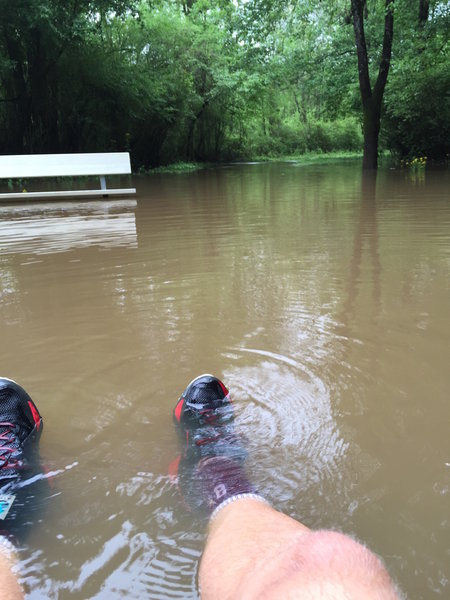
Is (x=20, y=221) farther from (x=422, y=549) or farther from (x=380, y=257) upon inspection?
(x=422, y=549)

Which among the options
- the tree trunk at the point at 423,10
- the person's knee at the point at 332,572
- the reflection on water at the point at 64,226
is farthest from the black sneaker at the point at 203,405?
the tree trunk at the point at 423,10

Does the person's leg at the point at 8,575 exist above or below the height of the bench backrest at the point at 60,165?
below

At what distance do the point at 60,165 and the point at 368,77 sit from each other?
8.60 metres

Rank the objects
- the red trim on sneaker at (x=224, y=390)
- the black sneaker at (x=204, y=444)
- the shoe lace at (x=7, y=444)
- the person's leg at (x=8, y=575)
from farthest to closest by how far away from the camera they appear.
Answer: the red trim on sneaker at (x=224, y=390) < the shoe lace at (x=7, y=444) < the black sneaker at (x=204, y=444) < the person's leg at (x=8, y=575)

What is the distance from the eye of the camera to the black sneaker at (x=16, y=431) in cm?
158

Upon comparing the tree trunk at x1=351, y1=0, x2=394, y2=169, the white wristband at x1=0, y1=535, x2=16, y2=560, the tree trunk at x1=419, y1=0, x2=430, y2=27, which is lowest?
the white wristband at x1=0, y1=535, x2=16, y2=560

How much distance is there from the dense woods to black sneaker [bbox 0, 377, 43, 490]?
12.7 metres

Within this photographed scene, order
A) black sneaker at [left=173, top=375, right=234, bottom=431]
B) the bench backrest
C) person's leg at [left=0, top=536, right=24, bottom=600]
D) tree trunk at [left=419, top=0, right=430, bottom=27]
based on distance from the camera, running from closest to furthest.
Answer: person's leg at [left=0, top=536, right=24, bottom=600] < black sneaker at [left=173, top=375, right=234, bottom=431] < the bench backrest < tree trunk at [left=419, top=0, right=430, bottom=27]

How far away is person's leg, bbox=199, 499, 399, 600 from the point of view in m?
0.90

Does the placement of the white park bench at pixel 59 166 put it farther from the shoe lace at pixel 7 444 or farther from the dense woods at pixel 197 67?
the shoe lace at pixel 7 444

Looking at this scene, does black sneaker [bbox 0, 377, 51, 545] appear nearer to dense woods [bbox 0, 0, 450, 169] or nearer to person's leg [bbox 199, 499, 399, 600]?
person's leg [bbox 199, 499, 399, 600]

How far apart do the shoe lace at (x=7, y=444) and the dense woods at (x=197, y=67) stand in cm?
1282

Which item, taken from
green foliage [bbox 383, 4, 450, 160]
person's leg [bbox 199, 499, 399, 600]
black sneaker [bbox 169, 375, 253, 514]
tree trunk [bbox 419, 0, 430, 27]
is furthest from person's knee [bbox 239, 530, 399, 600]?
tree trunk [bbox 419, 0, 430, 27]

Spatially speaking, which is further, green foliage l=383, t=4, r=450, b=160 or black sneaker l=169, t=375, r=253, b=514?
green foliage l=383, t=4, r=450, b=160
